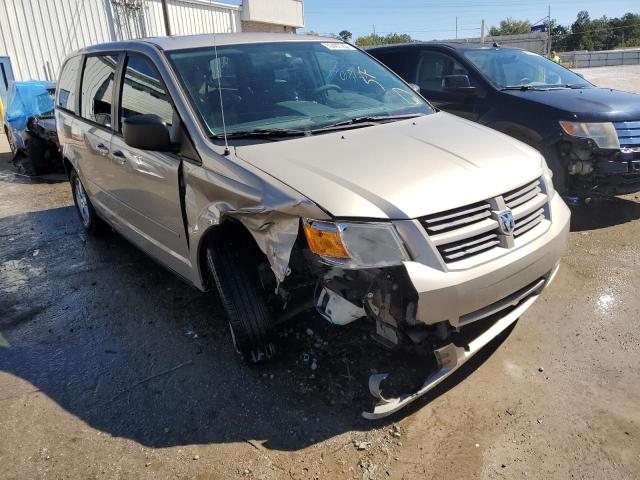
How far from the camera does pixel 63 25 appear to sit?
52.9ft

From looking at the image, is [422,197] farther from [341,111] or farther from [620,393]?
[620,393]

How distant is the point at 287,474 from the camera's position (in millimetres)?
2281

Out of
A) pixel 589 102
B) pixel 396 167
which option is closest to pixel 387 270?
pixel 396 167

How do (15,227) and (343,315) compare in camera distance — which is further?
(15,227)

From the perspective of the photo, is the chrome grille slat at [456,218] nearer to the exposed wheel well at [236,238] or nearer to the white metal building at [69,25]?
the exposed wheel well at [236,238]

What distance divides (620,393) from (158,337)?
112 inches

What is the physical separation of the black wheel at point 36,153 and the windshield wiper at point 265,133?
7.53m

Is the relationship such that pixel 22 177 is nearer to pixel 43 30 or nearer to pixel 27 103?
pixel 27 103

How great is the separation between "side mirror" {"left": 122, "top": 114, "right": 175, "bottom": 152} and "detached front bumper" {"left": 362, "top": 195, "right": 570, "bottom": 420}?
63.6 inches

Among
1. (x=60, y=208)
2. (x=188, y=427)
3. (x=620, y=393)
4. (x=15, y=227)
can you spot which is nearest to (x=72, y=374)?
(x=188, y=427)

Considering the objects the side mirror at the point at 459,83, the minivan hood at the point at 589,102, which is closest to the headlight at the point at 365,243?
the minivan hood at the point at 589,102

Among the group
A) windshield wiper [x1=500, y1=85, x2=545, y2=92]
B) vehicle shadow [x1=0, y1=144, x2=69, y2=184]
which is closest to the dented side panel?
windshield wiper [x1=500, y1=85, x2=545, y2=92]

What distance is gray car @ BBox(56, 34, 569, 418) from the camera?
2287mm

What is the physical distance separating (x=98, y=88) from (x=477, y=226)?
11.2 ft
